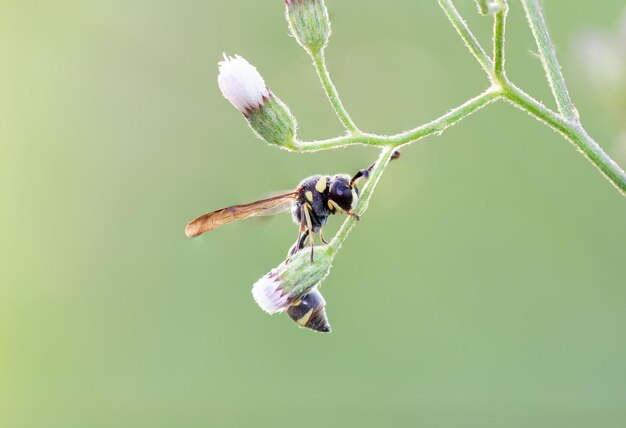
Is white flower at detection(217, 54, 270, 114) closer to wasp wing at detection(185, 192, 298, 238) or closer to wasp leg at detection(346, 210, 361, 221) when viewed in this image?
wasp wing at detection(185, 192, 298, 238)

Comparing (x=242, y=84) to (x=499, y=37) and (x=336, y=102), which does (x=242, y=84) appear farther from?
(x=499, y=37)

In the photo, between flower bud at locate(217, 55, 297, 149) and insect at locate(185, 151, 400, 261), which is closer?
insect at locate(185, 151, 400, 261)

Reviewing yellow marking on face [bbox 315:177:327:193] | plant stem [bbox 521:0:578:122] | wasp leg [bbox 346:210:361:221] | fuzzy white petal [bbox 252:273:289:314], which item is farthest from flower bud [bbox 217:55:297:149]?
plant stem [bbox 521:0:578:122]

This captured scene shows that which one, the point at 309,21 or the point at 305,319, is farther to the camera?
the point at 309,21

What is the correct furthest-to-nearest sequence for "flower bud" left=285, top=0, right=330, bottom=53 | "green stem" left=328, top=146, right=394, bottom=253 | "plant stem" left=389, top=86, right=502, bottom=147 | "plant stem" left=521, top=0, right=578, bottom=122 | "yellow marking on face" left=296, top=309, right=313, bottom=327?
"flower bud" left=285, top=0, right=330, bottom=53
"yellow marking on face" left=296, top=309, right=313, bottom=327
"green stem" left=328, top=146, right=394, bottom=253
"plant stem" left=389, top=86, right=502, bottom=147
"plant stem" left=521, top=0, right=578, bottom=122

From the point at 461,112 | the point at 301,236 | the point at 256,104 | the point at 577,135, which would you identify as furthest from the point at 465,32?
the point at 301,236

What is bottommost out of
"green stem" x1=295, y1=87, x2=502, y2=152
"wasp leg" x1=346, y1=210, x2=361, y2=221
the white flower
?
"wasp leg" x1=346, y1=210, x2=361, y2=221

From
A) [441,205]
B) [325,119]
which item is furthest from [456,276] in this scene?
[325,119]
